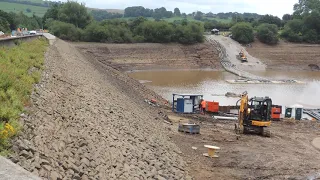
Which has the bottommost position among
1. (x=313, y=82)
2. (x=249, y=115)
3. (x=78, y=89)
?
(x=313, y=82)

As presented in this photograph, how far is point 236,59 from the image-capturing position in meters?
63.8

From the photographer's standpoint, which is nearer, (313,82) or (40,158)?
(40,158)

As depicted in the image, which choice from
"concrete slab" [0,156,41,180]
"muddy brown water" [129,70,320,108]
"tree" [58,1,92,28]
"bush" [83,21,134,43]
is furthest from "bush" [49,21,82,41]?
"concrete slab" [0,156,41,180]

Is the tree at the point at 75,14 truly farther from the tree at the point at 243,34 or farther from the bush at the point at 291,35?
the bush at the point at 291,35

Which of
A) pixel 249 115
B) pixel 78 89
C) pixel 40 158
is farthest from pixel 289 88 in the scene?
pixel 40 158

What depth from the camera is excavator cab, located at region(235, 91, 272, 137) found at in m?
18.1

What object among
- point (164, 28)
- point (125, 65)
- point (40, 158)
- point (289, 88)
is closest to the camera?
point (40, 158)

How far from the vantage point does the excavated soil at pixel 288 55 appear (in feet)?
211

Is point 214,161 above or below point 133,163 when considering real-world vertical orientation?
below

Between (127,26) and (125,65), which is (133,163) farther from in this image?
(127,26)

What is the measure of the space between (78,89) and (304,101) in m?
24.8

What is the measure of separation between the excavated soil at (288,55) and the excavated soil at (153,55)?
9298 millimetres

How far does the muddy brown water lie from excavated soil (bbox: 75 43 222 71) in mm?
2840

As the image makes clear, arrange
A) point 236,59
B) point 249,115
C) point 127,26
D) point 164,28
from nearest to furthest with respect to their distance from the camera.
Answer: point 249,115 → point 236,59 → point 164,28 → point 127,26
